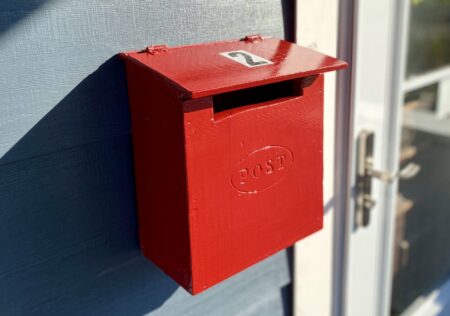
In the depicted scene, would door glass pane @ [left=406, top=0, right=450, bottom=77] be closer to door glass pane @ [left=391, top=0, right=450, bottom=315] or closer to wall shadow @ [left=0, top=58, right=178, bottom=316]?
door glass pane @ [left=391, top=0, right=450, bottom=315]

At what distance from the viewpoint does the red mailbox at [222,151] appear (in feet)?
2.65

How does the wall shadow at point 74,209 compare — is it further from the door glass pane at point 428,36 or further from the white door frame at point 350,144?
the door glass pane at point 428,36

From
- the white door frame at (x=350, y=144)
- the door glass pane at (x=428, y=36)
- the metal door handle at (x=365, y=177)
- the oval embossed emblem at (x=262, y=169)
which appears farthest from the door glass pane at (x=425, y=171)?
the oval embossed emblem at (x=262, y=169)

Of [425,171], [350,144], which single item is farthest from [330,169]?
[425,171]

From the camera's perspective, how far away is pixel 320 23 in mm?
1172

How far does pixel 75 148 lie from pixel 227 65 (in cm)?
28

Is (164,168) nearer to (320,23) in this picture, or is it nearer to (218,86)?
(218,86)

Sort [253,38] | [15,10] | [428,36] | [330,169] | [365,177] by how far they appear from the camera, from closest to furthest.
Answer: [15,10] → [253,38] → [330,169] → [365,177] → [428,36]

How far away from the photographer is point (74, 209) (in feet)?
2.92

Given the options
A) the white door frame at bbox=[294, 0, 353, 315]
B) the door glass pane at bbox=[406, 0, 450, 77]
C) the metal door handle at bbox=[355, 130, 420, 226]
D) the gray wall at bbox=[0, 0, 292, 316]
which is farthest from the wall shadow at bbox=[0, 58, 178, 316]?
the door glass pane at bbox=[406, 0, 450, 77]

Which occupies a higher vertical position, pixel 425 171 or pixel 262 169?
pixel 262 169

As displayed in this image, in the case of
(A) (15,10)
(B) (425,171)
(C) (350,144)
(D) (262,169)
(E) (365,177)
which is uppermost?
(A) (15,10)

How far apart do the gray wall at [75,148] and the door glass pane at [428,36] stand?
29.5 inches

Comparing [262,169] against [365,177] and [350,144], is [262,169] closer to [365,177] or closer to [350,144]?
[350,144]
